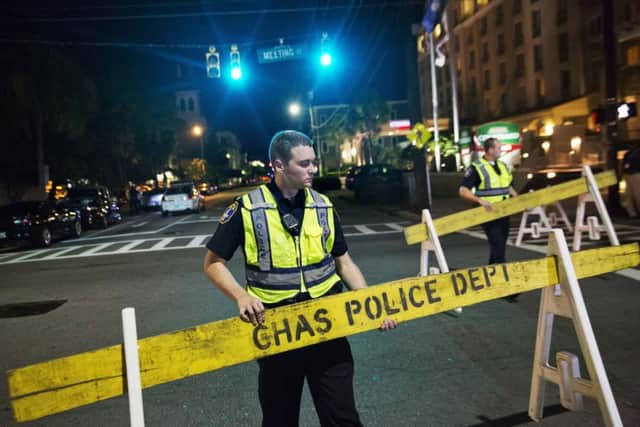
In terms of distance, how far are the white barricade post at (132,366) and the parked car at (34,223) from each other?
685 inches

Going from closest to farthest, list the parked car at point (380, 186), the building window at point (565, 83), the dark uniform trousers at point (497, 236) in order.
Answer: the dark uniform trousers at point (497, 236)
the parked car at point (380, 186)
the building window at point (565, 83)

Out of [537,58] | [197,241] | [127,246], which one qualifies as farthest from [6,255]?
[537,58]

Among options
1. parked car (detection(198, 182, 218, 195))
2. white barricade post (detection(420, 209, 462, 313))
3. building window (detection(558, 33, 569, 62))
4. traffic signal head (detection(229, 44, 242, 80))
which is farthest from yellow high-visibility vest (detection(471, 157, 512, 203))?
building window (detection(558, 33, 569, 62))

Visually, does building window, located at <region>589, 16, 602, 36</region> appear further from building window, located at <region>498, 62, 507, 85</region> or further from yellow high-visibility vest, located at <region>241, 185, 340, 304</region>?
yellow high-visibility vest, located at <region>241, 185, 340, 304</region>

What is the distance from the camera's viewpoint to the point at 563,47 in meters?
50.0

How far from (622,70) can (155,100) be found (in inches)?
1400

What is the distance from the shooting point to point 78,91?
31.7m

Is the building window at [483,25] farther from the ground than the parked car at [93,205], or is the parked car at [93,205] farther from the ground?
the building window at [483,25]

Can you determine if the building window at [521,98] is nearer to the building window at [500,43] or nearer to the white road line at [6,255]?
the building window at [500,43]

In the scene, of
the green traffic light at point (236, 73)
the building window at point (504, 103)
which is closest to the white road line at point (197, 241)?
the green traffic light at point (236, 73)

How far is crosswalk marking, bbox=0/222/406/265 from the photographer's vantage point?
1606cm

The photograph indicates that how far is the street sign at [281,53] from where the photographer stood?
66.0ft

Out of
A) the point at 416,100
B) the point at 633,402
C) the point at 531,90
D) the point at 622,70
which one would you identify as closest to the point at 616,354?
the point at 633,402

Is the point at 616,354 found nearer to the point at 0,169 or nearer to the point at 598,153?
the point at 598,153
